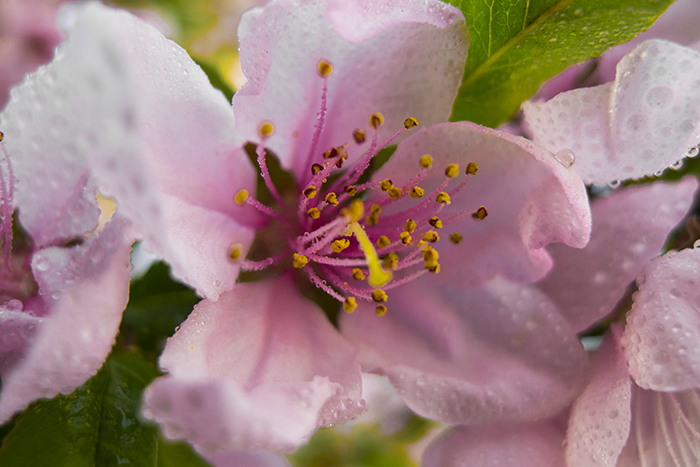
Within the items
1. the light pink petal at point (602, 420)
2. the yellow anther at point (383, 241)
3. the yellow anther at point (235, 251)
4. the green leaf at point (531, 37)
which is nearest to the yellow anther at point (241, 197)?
the yellow anther at point (235, 251)

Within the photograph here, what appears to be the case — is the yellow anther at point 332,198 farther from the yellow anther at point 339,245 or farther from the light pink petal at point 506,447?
the light pink petal at point 506,447

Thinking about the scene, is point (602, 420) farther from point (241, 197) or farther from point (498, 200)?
point (241, 197)

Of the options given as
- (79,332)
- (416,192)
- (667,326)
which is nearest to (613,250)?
(667,326)

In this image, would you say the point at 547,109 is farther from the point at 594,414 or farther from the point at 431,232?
the point at 594,414

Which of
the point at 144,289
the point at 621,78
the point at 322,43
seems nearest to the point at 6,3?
the point at 144,289

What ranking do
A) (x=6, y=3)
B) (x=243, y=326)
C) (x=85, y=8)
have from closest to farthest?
(x=85, y=8)
(x=243, y=326)
(x=6, y=3)

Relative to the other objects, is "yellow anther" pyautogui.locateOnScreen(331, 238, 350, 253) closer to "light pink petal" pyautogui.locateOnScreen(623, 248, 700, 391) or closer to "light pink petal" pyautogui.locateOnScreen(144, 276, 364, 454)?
"light pink petal" pyautogui.locateOnScreen(144, 276, 364, 454)
